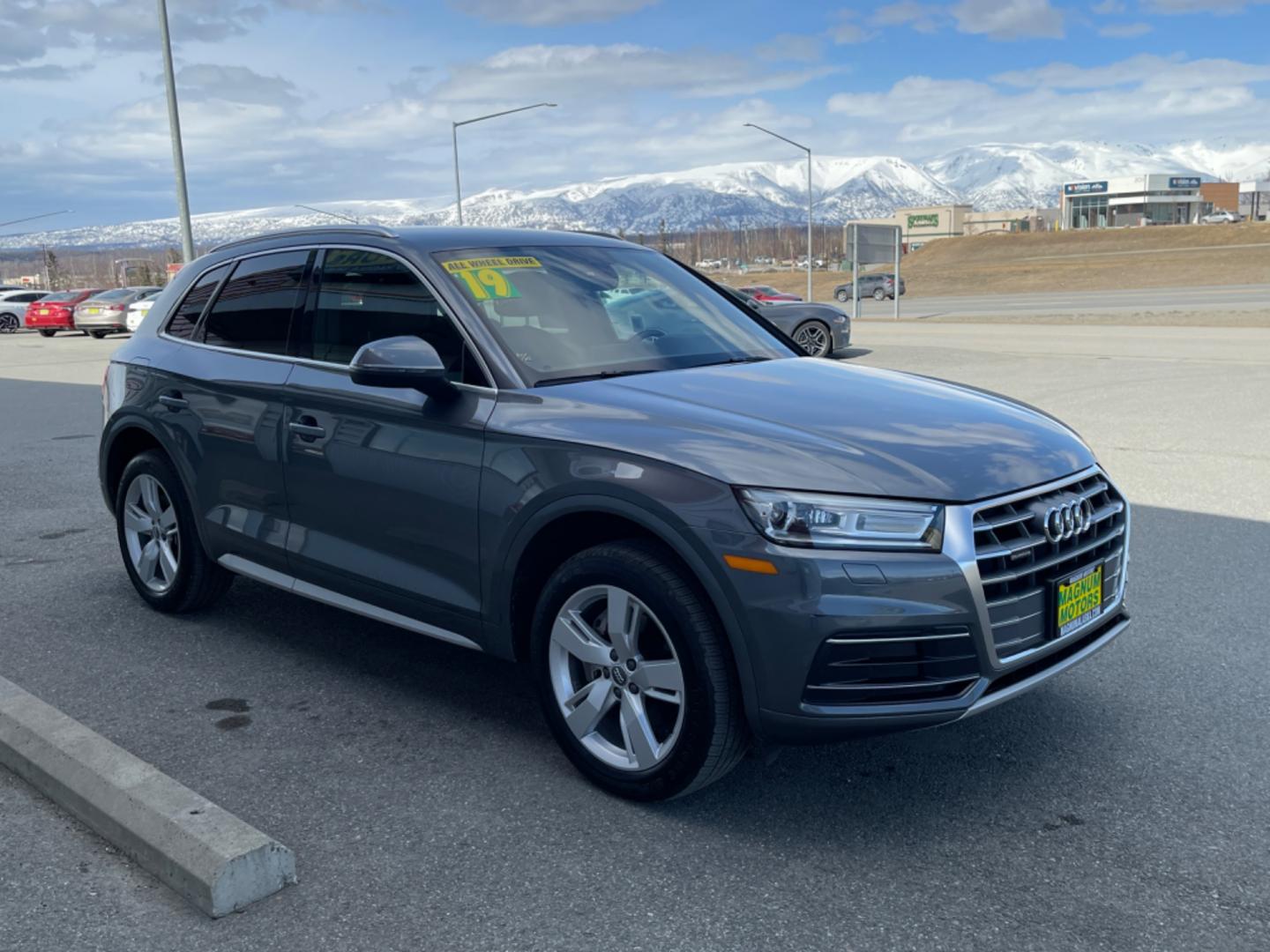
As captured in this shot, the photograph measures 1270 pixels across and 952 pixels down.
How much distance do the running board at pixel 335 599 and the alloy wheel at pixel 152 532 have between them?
1.70ft

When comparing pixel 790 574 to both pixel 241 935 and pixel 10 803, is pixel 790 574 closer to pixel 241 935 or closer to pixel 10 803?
pixel 241 935

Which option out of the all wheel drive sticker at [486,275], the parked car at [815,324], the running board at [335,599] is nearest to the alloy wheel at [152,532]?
the running board at [335,599]

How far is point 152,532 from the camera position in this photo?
5.70 meters

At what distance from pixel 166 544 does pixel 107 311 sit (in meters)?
31.7

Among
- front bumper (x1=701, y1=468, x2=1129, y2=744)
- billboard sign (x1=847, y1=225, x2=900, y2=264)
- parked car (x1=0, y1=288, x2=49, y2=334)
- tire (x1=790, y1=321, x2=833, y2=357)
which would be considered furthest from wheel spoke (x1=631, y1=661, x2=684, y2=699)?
parked car (x1=0, y1=288, x2=49, y2=334)

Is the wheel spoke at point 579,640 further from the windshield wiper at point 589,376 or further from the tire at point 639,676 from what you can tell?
the windshield wiper at point 589,376

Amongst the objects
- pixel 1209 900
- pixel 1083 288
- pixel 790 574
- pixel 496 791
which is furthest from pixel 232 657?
pixel 1083 288

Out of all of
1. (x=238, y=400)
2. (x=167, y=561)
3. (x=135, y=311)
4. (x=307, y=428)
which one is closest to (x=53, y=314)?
(x=135, y=311)

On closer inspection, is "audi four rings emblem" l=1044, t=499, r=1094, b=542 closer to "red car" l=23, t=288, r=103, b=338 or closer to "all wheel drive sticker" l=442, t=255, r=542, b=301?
"all wheel drive sticker" l=442, t=255, r=542, b=301

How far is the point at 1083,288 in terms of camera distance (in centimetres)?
5425

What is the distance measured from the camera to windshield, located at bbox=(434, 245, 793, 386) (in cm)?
423

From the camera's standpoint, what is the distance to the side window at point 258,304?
4973 mm

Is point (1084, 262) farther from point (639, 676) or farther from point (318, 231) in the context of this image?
point (639, 676)

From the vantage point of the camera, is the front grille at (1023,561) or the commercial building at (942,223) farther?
the commercial building at (942,223)
